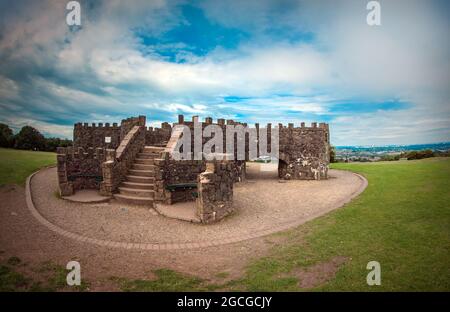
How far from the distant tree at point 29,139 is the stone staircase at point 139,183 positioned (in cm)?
3269

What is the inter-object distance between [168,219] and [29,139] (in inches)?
1550

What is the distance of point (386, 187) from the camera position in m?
14.5

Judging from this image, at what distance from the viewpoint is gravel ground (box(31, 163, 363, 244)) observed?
896 centimetres

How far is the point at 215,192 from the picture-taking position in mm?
10586

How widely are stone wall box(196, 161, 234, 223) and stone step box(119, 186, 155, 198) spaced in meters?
3.53

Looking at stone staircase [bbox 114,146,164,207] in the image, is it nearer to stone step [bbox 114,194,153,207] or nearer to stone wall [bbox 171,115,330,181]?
stone step [bbox 114,194,153,207]

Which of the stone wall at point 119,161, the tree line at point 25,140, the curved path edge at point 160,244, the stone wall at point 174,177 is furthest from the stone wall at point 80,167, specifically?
the tree line at point 25,140

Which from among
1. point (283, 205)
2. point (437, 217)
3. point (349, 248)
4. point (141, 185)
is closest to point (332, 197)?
point (283, 205)

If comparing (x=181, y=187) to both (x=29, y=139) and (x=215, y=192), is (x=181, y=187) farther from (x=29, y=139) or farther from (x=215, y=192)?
(x=29, y=139)

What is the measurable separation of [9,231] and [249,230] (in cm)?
862

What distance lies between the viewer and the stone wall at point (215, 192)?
33.7ft

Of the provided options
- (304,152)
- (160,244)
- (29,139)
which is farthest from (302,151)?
(29,139)

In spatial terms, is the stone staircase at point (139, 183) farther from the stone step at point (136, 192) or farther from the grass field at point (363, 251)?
the grass field at point (363, 251)
